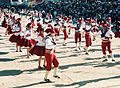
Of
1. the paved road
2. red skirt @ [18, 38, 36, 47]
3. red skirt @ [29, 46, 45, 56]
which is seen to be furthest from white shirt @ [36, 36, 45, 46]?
red skirt @ [18, 38, 36, 47]

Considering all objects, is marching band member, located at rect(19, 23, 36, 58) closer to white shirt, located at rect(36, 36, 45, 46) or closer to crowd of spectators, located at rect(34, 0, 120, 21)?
white shirt, located at rect(36, 36, 45, 46)

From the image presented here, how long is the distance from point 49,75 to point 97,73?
6.76 feet

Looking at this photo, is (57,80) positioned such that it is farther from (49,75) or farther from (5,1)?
(5,1)

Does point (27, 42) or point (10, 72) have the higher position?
point (27, 42)

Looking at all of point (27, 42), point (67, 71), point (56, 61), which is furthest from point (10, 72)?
point (27, 42)

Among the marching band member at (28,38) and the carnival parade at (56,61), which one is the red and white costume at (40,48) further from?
the marching band member at (28,38)

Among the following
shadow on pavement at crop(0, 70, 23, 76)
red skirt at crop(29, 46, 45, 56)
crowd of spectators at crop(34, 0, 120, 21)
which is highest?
crowd of spectators at crop(34, 0, 120, 21)

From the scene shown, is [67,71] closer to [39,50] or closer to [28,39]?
[39,50]

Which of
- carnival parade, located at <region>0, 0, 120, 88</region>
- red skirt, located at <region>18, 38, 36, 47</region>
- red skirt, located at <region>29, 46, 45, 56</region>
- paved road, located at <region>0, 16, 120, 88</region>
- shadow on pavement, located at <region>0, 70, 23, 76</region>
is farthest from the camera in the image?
red skirt, located at <region>18, 38, 36, 47</region>

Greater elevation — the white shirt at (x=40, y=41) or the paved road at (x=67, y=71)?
the white shirt at (x=40, y=41)

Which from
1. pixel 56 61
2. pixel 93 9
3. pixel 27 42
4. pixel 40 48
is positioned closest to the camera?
pixel 56 61

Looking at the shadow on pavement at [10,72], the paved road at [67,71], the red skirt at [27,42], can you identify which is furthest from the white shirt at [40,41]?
the red skirt at [27,42]

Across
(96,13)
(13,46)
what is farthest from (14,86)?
(96,13)

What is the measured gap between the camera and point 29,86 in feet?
44.1
